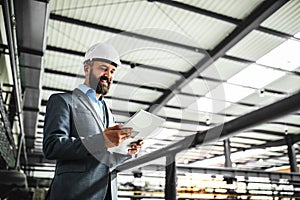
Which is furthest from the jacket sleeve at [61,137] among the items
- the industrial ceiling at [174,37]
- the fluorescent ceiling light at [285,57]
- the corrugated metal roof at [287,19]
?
the fluorescent ceiling light at [285,57]

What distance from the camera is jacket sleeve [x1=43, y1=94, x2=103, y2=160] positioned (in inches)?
35.0

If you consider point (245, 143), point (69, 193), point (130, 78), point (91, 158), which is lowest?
point (69, 193)

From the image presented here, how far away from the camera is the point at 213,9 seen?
4.03 meters

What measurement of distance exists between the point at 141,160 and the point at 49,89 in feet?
17.0

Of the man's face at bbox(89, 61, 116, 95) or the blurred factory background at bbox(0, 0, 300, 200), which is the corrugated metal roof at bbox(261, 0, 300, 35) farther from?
the man's face at bbox(89, 61, 116, 95)

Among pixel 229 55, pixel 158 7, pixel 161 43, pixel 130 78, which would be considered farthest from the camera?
pixel 229 55

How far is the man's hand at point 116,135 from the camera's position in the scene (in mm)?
828

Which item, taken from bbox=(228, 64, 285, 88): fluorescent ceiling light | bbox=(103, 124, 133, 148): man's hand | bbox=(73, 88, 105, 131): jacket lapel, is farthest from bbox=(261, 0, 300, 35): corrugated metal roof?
bbox=(103, 124, 133, 148): man's hand

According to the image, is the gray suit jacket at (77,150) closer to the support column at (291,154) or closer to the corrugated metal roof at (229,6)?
the corrugated metal roof at (229,6)

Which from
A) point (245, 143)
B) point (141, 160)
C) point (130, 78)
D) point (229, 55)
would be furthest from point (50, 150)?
point (245, 143)

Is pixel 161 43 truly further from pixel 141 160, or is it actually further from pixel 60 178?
pixel 60 178

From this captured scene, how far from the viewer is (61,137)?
0.92 meters

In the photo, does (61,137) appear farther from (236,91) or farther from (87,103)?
(236,91)

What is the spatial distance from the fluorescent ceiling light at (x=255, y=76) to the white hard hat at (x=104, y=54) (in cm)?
468
